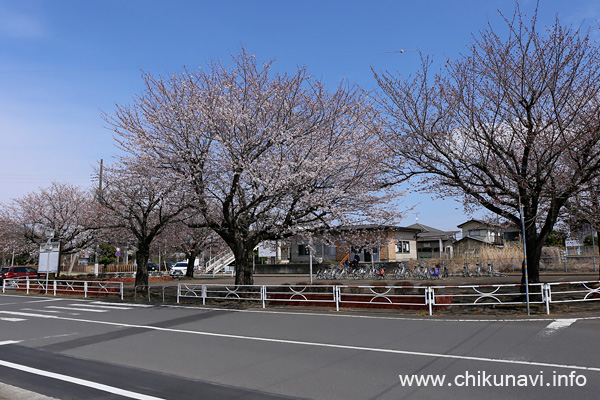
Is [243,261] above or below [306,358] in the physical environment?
above

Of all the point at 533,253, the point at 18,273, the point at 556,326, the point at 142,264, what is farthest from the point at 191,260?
the point at 556,326

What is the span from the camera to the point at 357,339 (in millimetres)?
9539

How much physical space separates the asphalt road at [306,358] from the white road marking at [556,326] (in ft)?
0.08

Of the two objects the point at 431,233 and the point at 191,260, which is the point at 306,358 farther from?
the point at 431,233

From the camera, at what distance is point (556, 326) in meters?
10.3

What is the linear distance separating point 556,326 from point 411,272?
19710 millimetres

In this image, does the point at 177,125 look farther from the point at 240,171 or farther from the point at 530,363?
the point at 530,363

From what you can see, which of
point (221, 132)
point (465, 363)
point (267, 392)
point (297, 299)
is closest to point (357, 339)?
point (465, 363)

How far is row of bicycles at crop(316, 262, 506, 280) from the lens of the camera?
2773cm

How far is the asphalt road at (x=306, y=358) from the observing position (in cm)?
580

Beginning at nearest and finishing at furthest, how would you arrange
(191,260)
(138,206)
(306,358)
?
(306,358), (138,206), (191,260)

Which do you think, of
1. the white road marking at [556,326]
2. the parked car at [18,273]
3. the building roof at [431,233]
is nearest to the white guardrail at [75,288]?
the parked car at [18,273]

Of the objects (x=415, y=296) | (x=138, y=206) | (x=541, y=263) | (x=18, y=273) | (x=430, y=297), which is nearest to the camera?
(x=430, y=297)

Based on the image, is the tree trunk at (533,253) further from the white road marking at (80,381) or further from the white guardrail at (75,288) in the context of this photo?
the white guardrail at (75,288)
